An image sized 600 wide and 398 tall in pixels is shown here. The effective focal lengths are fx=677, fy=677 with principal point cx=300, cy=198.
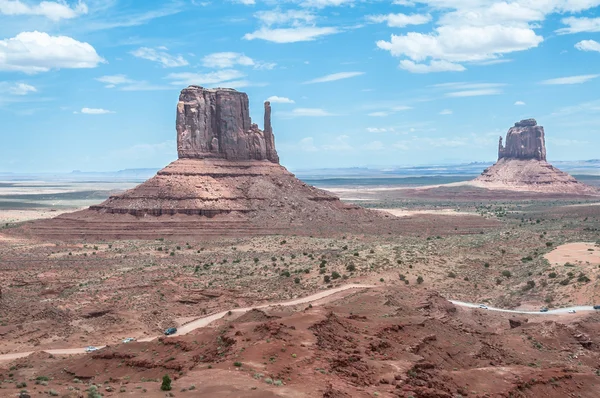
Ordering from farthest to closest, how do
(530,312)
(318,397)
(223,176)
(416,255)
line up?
(223,176) < (416,255) < (530,312) < (318,397)

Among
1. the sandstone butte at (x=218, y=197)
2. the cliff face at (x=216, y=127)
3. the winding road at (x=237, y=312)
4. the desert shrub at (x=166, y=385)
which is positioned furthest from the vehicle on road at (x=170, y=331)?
the cliff face at (x=216, y=127)

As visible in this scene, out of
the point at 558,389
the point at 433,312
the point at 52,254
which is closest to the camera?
the point at 558,389

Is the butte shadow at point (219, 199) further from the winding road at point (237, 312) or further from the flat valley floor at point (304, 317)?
the winding road at point (237, 312)

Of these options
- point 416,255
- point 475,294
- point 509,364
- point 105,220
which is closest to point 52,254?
point 105,220

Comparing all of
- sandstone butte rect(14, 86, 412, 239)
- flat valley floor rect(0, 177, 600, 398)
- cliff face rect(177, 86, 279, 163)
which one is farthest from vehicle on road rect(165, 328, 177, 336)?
cliff face rect(177, 86, 279, 163)

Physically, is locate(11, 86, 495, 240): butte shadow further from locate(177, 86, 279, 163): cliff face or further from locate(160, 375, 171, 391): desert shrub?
locate(160, 375, 171, 391): desert shrub

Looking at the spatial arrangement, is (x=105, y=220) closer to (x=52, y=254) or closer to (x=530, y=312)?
(x=52, y=254)
